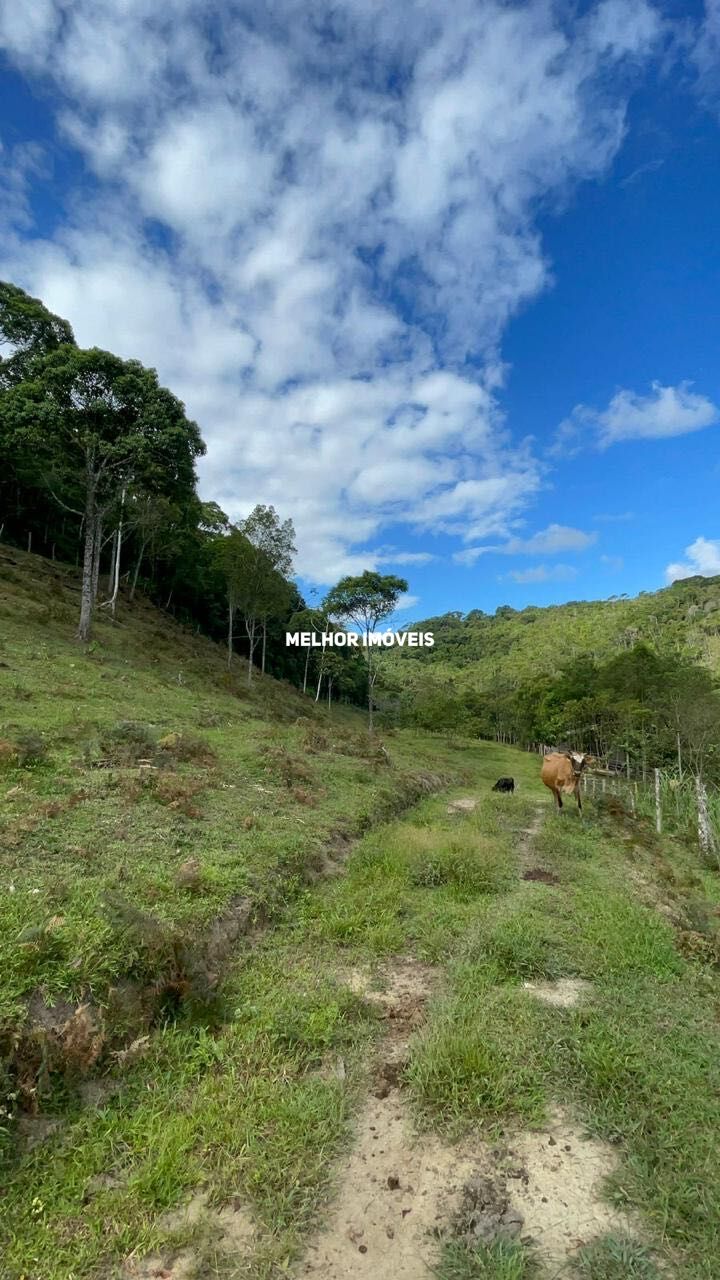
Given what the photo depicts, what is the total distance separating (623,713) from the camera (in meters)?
37.8

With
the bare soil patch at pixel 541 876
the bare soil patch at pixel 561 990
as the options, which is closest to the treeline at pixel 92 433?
the bare soil patch at pixel 541 876

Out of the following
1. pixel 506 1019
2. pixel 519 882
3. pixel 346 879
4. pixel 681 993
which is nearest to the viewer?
pixel 506 1019

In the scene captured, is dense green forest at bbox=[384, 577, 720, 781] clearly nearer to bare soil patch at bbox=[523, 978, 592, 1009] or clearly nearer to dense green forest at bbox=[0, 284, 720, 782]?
dense green forest at bbox=[0, 284, 720, 782]

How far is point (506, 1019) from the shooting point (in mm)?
5230

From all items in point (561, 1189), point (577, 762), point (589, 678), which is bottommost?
point (561, 1189)

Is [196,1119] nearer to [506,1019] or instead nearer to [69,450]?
[506,1019]

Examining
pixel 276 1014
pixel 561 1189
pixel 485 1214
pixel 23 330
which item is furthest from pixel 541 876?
pixel 23 330

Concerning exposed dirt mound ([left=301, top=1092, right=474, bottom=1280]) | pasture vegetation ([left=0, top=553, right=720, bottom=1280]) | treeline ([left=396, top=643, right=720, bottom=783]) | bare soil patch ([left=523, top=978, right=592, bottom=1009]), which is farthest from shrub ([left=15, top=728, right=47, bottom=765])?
treeline ([left=396, top=643, right=720, bottom=783])

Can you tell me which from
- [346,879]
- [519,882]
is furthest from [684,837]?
[346,879]

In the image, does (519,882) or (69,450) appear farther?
(69,450)

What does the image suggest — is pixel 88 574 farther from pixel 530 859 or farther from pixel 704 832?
pixel 704 832

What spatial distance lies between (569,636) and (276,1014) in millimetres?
111587

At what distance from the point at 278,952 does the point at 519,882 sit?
5143 millimetres

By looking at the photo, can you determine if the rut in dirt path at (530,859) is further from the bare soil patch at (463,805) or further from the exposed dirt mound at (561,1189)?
the exposed dirt mound at (561,1189)
